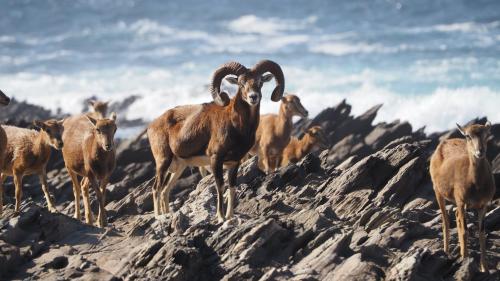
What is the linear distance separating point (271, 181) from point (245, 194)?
2.94ft

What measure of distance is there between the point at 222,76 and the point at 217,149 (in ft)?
6.11

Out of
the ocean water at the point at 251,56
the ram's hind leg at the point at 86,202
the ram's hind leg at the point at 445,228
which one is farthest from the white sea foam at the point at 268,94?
the ram's hind leg at the point at 445,228

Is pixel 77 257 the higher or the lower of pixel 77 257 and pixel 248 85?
the lower

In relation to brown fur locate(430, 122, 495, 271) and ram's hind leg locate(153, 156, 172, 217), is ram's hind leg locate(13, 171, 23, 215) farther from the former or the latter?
brown fur locate(430, 122, 495, 271)

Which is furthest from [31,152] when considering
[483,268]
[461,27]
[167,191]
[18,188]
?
[461,27]

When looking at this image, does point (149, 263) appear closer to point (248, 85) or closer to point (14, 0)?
point (248, 85)

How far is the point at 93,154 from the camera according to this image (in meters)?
20.3

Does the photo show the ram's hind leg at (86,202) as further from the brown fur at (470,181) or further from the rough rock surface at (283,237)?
the brown fur at (470,181)

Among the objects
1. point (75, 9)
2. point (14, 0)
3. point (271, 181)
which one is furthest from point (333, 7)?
point (271, 181)

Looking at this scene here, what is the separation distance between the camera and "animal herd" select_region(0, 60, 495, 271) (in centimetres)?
1727

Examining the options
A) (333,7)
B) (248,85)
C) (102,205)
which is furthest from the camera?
(333,7)

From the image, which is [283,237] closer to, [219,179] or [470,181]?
[219,179]

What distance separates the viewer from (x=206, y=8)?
153 meters

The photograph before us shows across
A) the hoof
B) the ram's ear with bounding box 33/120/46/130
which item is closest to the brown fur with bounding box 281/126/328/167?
the ram's ear with bounding box 33/120/46/130
